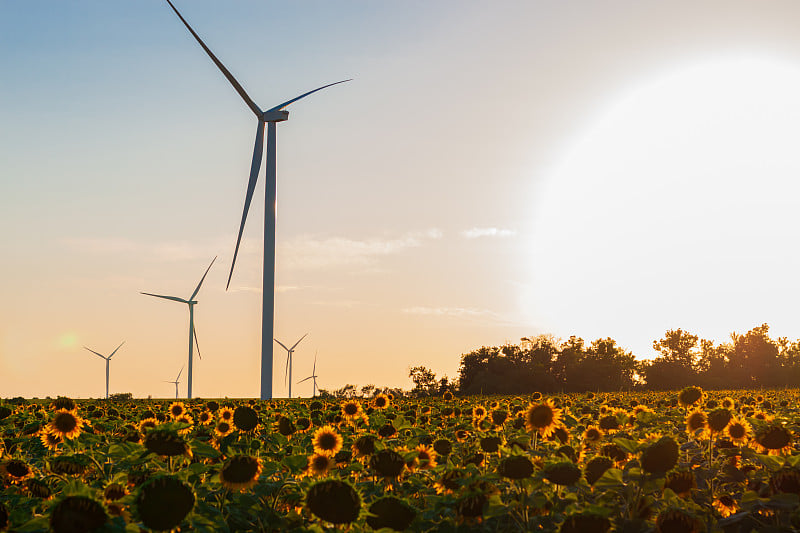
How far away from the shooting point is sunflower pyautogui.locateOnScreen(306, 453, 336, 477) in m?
7.34

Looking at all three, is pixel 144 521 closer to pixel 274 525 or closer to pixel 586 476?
pixel 274 525

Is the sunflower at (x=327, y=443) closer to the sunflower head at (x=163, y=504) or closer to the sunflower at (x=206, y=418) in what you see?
the sunflower head at (x=163, y=504)

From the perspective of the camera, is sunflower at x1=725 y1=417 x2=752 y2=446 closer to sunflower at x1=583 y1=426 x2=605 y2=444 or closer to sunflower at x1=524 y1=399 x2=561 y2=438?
sunflower at x1=583 y1=426 x2=605 y2=444

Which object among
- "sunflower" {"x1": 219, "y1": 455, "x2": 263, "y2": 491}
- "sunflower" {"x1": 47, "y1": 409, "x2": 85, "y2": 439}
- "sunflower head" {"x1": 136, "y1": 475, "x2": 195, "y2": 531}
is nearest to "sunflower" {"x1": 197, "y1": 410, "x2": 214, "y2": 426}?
"sunflower" {"x1": 47, "y1": 409, "x2": 85, "y2": 439}

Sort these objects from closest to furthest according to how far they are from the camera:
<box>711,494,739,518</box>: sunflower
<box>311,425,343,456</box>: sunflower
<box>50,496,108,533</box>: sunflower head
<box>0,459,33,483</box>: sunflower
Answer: <box>50,496,108,533</box>: sunflower head < <box>711,494,739,518</box>: sunflower < <box>0,459,33,483</box>: sunflower < <box>311,425,343,456</box>: sunflower

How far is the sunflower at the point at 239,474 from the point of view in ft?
20.2

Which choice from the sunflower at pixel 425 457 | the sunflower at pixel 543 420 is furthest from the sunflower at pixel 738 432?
Result: the sunflower at pixel 425 457

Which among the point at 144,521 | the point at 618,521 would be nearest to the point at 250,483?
the point at 144,521

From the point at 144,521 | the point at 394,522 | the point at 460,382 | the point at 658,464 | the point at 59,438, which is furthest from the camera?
the point at 460,382

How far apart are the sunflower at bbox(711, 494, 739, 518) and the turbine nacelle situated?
5070 cm

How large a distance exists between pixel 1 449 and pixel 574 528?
8304 millimetres

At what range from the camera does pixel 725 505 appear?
292 inches

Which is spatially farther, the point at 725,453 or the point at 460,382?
A: the point at 460,382

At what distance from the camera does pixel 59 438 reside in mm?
10219
